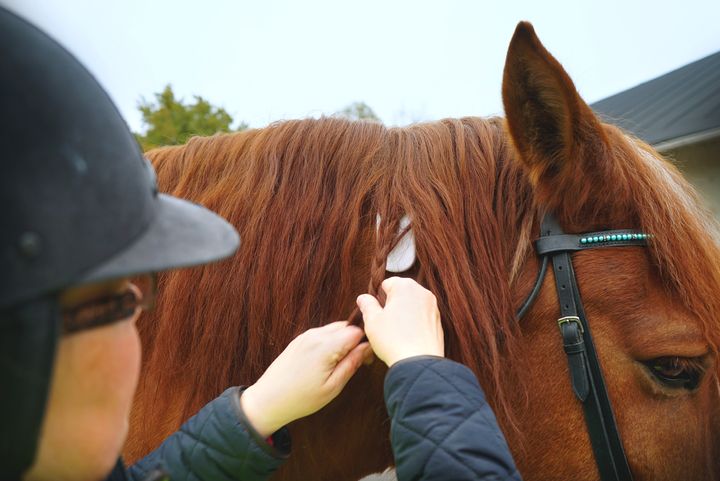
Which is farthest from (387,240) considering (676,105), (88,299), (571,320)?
(676,105)

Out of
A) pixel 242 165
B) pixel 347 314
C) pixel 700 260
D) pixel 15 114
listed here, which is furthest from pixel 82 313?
pixel 700 260

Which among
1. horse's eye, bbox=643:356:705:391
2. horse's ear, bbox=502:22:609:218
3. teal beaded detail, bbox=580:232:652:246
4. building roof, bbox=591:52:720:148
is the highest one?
horse's ear, bbox=502:22:609:218

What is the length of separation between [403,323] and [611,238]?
0.71 meters

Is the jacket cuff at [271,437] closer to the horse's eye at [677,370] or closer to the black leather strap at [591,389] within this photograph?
the black leather strap at [591,389]

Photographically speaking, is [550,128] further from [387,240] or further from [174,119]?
[174,119]

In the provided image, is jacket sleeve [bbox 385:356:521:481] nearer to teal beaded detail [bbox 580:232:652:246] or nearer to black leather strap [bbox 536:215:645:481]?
black leather strap [bbox 536:215:645:481]

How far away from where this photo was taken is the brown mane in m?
1.42

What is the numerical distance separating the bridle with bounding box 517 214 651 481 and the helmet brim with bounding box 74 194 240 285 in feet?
3.05

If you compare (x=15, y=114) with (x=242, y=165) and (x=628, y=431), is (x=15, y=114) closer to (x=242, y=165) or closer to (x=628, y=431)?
(x=242, y=165)

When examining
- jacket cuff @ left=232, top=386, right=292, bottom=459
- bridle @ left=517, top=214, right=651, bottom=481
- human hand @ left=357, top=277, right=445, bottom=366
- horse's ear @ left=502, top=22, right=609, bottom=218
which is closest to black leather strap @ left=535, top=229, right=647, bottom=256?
bridle @ left=517, top=214, right=651, bottom=481

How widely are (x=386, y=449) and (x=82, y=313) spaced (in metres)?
1.08

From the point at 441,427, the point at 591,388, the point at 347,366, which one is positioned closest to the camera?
the point at 441,427

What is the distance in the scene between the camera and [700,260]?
4.73 ft

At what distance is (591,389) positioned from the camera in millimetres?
1407
